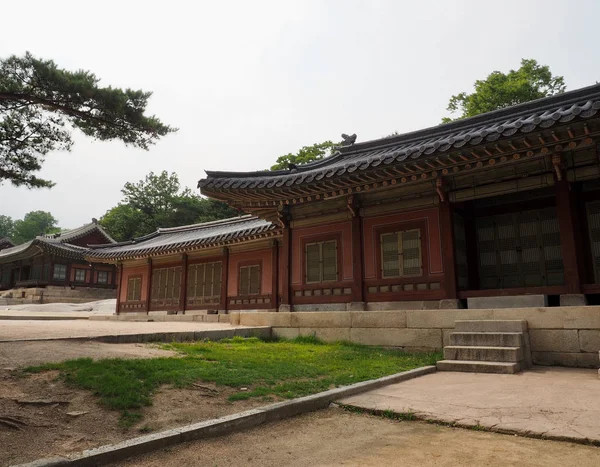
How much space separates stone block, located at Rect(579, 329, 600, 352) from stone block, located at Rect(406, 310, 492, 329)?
157 cm

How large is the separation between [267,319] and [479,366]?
6280 mm

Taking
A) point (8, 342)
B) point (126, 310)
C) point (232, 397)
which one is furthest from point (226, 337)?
point (126, 310)

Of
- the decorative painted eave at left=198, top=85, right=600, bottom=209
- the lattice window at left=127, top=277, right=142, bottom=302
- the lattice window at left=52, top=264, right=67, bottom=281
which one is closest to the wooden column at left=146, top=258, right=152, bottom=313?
the lattice window at left=127, top=277, right=142, bottom=302

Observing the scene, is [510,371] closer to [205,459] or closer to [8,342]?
[205,459]

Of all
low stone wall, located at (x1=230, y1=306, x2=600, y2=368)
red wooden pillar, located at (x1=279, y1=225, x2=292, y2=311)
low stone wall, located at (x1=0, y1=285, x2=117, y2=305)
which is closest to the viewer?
low stone wall, located at (x1=230, y1=306, x2=600, y2=368)

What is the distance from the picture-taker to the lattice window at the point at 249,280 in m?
19.4

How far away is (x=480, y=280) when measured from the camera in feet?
36.4

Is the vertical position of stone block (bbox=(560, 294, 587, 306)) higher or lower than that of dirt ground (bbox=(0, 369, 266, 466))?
higher

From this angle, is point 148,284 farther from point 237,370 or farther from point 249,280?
point 237,370

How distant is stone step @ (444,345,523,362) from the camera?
736 cm

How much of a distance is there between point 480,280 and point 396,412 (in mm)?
7268

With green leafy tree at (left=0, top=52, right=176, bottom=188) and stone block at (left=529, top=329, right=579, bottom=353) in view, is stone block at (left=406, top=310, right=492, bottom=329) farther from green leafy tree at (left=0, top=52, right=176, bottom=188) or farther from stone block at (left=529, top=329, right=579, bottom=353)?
green leafy tree at (left=0, top=52, right=176, bottom=188)

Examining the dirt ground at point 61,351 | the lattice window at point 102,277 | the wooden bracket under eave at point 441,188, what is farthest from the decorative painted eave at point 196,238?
the lattice window at point 102,277

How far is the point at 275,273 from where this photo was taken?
18.6 meters
